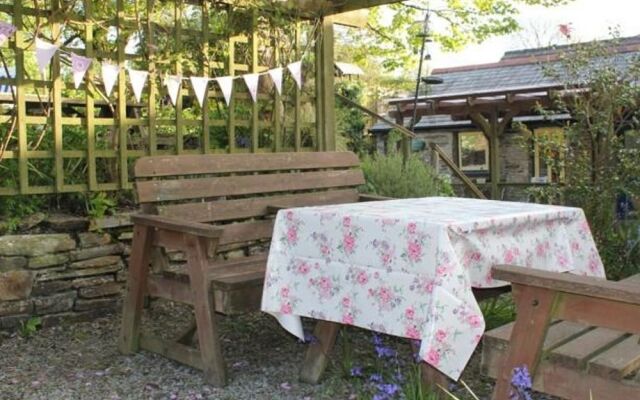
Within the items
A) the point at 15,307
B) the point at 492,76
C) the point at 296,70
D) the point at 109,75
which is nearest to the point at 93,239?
the point at 15,307

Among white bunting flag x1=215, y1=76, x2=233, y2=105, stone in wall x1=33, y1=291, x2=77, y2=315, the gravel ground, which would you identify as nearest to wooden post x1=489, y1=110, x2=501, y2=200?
white bunting flag x1=215, y1=76, x2=233, y2=105

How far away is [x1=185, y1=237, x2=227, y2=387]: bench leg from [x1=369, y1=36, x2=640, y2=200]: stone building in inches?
367

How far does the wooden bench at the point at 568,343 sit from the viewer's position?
176cm

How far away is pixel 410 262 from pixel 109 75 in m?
2.37

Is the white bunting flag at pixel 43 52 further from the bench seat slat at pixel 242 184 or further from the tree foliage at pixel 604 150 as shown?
the tree foliage at pixel 604 150

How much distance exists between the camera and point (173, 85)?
14.0 ft

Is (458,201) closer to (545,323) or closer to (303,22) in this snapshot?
(545,323)

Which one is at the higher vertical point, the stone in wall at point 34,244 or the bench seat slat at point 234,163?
the bench seat slat at point 234,163

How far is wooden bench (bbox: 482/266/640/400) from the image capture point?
1.76 metres

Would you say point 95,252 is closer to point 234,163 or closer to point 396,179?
point 234,163

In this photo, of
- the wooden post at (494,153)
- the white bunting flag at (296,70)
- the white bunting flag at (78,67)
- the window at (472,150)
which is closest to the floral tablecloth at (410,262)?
the white bunting flag at (78,67)

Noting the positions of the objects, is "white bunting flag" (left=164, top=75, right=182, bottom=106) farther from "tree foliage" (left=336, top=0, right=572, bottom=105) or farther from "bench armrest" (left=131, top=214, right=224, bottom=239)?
"tree foliage" (left=336, top=0, right=572, bottom=105)

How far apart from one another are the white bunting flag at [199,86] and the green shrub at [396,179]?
2060mm

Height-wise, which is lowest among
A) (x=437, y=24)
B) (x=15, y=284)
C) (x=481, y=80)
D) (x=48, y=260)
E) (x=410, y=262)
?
(x=15, y=284)
